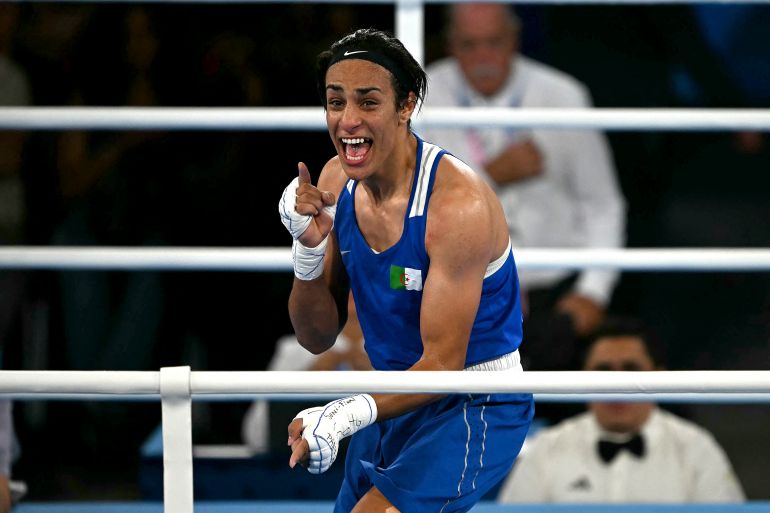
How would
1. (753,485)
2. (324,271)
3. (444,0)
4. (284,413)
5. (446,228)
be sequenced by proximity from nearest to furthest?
(446,228)
(324,271)
(444,0)
(284,413)
(753,485)

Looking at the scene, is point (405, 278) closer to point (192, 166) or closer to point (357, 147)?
point (357, 147)

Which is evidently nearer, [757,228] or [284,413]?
Result: [284,413]

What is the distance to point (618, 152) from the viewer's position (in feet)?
14.0

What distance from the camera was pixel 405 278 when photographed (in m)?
2.18

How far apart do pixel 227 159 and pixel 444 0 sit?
4.42 feet

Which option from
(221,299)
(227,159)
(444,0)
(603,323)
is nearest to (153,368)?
(221,299)

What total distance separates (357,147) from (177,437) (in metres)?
0.62

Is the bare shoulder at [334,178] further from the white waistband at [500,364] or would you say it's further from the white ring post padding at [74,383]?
the white ring post padding at [74,383]

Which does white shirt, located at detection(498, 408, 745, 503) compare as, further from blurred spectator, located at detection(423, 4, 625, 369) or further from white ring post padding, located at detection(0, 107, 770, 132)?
white ring post padding, located at detection(0, 107, 770, 132)

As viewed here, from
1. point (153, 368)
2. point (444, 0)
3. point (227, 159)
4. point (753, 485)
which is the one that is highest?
point (444, 0)

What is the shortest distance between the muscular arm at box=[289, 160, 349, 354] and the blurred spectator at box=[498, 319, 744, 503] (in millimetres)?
1124

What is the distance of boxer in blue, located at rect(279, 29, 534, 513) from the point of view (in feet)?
6.88

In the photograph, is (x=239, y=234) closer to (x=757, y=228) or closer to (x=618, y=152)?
(x=618, y=152)

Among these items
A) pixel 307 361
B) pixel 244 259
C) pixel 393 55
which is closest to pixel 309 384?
pixel 393 55
